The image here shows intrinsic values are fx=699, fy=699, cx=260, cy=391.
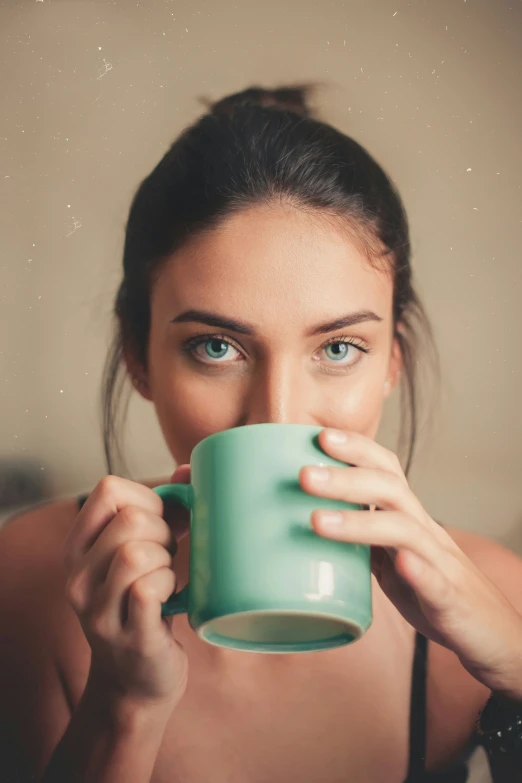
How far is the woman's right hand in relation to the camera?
492 millimetres

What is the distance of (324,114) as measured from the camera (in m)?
0.81

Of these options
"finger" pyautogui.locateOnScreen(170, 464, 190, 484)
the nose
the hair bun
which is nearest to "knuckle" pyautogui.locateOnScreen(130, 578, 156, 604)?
"finger" pyautogui.locateOnScreen(170, 464, 190, 484)

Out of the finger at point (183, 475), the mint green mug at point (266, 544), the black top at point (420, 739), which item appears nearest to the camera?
the mint green mug at point (266, 544)

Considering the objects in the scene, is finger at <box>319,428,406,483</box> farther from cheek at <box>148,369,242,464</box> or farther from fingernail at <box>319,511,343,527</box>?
cheek at <box>148,369,242,464</box>

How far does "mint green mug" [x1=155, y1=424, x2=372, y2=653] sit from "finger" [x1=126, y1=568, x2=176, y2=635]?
0.03 m

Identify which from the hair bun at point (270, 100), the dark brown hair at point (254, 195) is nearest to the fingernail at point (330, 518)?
the dark brown hair at point (254, 195)

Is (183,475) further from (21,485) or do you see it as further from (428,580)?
(21,485)

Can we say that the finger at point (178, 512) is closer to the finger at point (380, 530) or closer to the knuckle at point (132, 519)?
the knuckle at point (132, 519)

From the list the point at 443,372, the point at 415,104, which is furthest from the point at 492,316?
the point at 415,104

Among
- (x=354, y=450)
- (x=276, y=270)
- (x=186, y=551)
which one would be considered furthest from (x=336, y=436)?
(x=186, y=551)

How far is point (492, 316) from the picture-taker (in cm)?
81

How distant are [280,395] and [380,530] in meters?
0.22

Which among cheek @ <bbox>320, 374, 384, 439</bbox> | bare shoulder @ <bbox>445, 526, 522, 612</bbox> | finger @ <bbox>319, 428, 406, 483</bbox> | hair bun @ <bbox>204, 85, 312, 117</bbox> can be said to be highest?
hair bun @ <bbox>204, 85, 312, 117</bbox>

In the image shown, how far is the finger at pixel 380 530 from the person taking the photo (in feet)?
1.43
